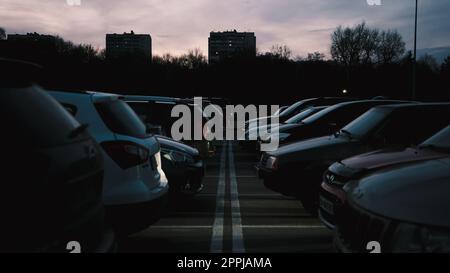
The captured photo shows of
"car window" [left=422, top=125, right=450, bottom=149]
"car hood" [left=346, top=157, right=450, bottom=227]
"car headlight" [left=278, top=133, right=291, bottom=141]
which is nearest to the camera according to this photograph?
"car hood" [left=346, top=157, right=450, bottom=227]

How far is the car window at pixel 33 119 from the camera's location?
234 cm

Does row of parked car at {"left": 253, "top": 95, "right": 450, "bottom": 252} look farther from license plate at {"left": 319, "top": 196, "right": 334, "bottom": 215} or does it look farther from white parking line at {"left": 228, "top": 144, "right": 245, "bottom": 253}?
white parking line at {"left": 228, "top": 144, "right": 245, "bottom": 253}

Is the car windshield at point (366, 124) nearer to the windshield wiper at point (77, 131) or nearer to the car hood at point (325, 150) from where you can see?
the car hood at point (325, 150)

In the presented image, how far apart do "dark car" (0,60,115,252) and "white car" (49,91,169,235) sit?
77.5 inches

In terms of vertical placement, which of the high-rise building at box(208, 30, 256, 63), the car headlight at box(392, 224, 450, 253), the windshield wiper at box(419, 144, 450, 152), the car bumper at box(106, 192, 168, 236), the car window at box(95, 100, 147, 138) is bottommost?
the car bumper at box(106, 192, 168, 236)

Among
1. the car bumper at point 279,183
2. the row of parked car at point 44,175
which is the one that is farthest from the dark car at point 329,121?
the row of parked car at point 44,175

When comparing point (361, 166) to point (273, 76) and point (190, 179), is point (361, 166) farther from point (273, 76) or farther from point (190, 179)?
point (273, 76)

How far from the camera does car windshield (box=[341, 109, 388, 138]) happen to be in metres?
7.74

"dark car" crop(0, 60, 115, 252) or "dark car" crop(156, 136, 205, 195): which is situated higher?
"dark car" crop(0, 60, 115, 252)

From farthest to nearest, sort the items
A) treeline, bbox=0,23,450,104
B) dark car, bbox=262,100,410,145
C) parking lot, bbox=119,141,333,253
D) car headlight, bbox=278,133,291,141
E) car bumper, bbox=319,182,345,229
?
1. treeline, bbox=0,23,450,104
2. car headlight, bbox=278,133,291,141
3. dark car, bbox=262,100,410,145
4. parking lot, bbox=119,141,333,253
5. car bumper, bbox=319,182,345,229

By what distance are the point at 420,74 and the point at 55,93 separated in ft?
249

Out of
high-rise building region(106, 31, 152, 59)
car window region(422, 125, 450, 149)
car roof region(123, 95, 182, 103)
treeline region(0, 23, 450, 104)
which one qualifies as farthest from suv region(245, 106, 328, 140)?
high-rise building region(106, 31, 152, 59)
